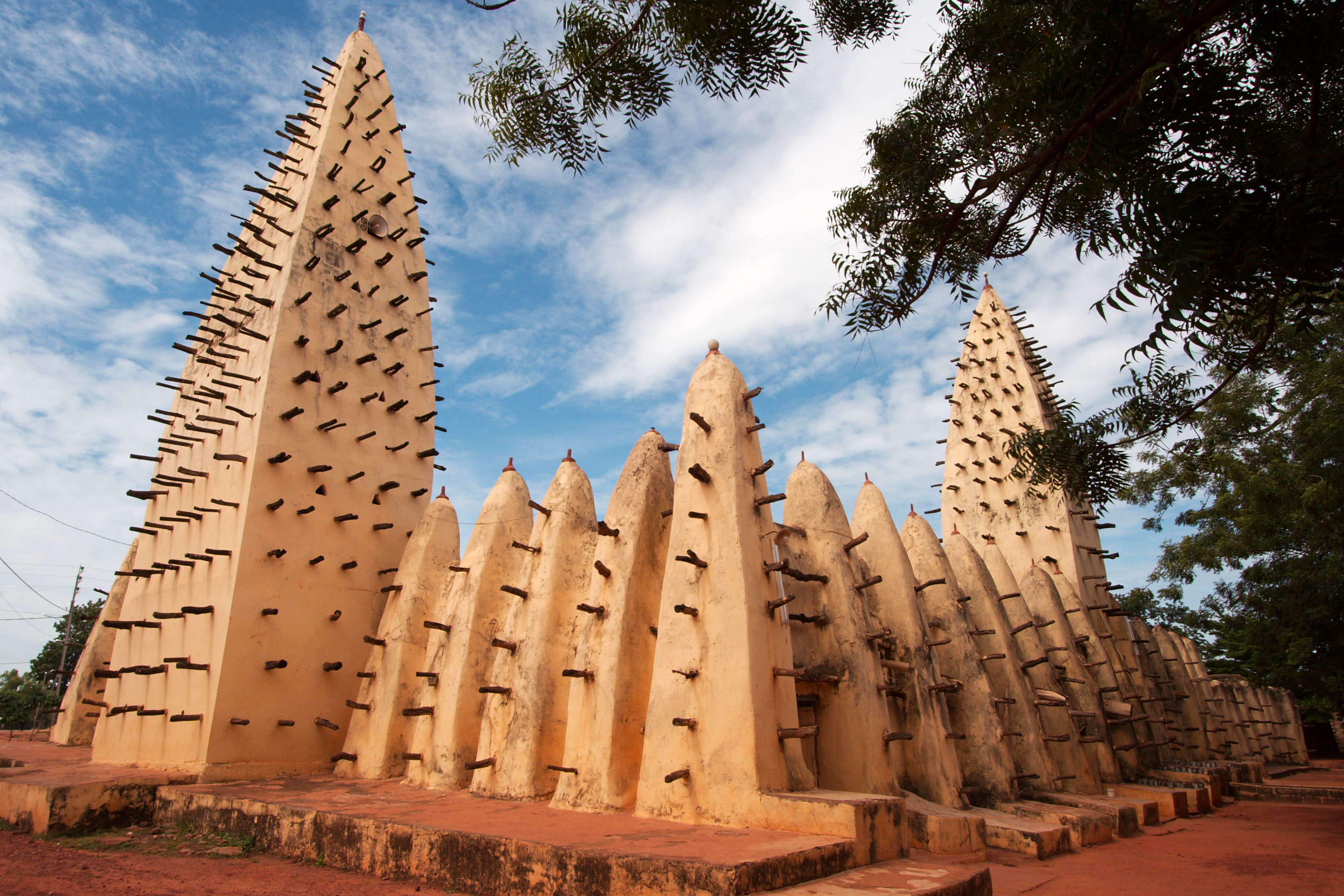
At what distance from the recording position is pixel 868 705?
8961mm

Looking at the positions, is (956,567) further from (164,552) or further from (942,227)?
(164,552)

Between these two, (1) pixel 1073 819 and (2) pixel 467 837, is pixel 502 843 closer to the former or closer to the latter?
(2) pixel 467 837

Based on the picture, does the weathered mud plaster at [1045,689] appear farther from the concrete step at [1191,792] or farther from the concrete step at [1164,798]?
the concrete step at [1191,792]

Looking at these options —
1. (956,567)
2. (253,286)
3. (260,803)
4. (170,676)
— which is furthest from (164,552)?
(956,567)

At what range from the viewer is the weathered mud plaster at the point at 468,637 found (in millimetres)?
9945

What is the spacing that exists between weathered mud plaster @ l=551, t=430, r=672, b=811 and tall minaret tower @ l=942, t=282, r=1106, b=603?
10.3m

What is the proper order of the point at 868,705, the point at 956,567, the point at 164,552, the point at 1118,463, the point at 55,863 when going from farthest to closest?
the point at 956,567
the point at 164,552
the point at 868,705
the point at 1118,463
the point at 55,863

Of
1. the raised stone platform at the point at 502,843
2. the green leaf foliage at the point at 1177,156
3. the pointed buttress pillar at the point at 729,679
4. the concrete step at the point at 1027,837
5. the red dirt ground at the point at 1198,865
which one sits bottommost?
the red dirt ground at the point at 1198,865

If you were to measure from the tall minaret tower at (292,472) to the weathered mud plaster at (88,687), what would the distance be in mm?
3081

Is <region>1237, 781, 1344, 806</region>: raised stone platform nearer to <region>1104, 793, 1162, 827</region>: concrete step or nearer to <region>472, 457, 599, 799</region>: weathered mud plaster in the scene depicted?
<region>1104, 793, 1162, 827</region>: concrete step

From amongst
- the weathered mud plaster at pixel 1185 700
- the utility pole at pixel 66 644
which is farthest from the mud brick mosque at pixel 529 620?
the utility pole at pixel 66 644

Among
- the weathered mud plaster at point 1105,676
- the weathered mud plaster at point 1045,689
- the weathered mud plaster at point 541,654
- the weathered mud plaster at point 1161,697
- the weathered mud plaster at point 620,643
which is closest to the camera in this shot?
the weathered mud plaster at point 620,643

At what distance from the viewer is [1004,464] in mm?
18938

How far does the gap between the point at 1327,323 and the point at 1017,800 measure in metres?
16.0
